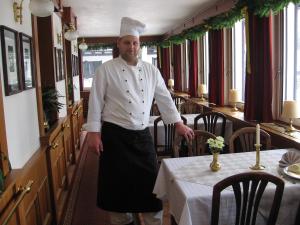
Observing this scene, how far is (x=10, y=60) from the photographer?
201cm

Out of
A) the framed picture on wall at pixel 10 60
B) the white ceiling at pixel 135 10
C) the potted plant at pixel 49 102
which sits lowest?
the potted plant at pixel 49 102

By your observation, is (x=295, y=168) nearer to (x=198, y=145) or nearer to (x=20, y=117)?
(x=198, y=145)

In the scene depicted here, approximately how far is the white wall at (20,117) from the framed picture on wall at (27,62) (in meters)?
0.05

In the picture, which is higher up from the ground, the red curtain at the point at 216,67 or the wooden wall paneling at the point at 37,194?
the red curtain at the point at 216,67

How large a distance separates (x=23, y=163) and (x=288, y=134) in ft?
Result: 7.58

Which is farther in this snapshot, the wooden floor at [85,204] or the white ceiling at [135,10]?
the white ceiling at [135,10]

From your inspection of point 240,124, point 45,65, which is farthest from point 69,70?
point 240,124

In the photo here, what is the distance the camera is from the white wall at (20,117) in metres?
1.96

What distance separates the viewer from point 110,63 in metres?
2.42

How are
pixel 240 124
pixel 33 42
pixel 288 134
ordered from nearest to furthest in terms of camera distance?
pixel 33 42 → pixel 288 134 → pixel 240 124

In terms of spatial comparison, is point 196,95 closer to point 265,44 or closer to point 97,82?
point 265,44

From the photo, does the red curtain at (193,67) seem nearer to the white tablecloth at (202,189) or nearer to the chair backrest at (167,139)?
the chair backrest at (167,139)

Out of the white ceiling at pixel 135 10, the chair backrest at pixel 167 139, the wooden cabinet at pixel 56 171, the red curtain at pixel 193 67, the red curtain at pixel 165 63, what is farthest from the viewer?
the red curtain at pixel 165 63

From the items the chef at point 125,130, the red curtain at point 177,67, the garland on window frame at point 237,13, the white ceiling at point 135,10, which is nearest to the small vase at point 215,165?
the chef at point 125,130
